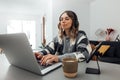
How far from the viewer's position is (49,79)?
71 cm

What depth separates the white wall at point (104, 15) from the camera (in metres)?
3.52

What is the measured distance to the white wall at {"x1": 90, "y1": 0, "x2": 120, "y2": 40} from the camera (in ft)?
11.5

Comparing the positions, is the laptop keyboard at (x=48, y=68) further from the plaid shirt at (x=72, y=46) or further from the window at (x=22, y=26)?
the window at (x=22, y=26)

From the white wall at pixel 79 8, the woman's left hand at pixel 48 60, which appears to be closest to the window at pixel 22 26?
the white wall at pixel 79 8

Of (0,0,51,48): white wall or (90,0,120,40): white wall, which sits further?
(90,0,120,40): white wall

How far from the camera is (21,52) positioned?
0.79 meters

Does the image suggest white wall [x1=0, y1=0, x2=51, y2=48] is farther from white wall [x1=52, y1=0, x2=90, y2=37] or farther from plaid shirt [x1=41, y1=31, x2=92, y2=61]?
plaid shirt [x1=41, y1=31, x2=92, y2=61]

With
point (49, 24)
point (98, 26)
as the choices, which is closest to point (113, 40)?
point (98, 26)

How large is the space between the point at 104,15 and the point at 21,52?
319cm

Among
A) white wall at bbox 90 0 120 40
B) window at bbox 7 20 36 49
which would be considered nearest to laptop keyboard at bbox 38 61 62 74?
window at bbox 7 20 36 49

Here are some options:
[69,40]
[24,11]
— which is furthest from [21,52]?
[24,11]

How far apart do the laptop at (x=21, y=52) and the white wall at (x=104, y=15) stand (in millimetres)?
2952

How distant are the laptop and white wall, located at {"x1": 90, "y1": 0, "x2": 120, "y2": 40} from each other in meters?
2.95

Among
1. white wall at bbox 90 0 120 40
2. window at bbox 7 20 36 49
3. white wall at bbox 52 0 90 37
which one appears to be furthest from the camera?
white wall at bbox 52 0 90 37
